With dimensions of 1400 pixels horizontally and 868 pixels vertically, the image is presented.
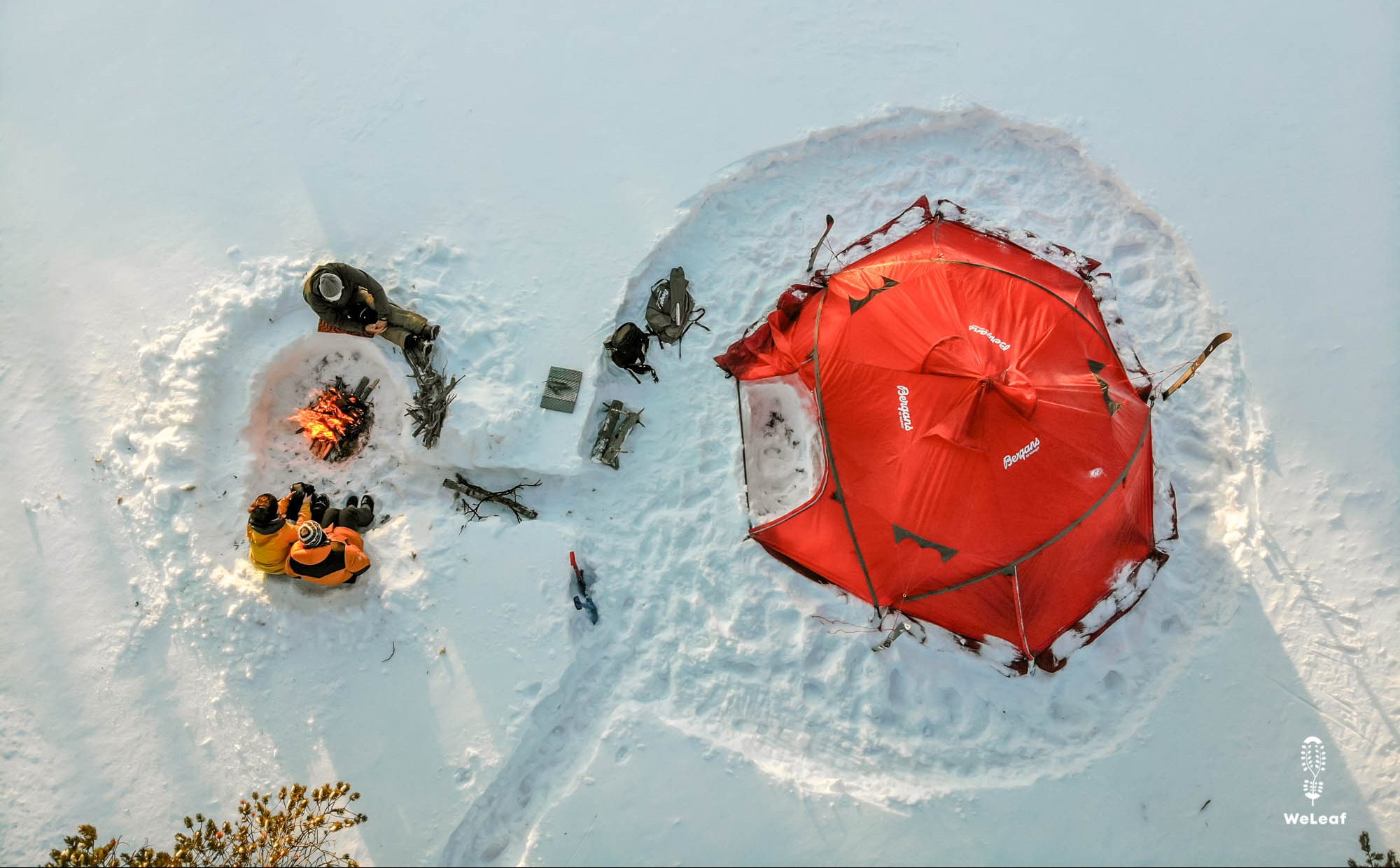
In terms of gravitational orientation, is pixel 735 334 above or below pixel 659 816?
above

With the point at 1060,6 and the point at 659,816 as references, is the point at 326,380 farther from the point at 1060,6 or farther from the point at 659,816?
the point at 1060,6

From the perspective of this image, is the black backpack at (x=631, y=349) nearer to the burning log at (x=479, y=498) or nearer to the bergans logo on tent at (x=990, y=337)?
the burning log at (x=479, y=498)

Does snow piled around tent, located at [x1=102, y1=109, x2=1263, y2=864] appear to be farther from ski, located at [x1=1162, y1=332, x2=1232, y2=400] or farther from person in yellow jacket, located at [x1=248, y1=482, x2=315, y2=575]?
person in yellow jacket, located at [x1=248, y1=482, x2=315, y2=575]

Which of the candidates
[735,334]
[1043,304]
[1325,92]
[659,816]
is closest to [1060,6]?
[1325,92]

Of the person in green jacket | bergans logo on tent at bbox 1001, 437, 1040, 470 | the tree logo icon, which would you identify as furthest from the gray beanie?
the tree logo icon

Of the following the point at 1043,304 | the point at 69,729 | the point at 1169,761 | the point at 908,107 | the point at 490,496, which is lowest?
the point at 69,729

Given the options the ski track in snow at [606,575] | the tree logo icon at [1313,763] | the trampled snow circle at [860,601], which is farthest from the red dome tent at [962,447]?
the tree logo icon at [1313,763]
